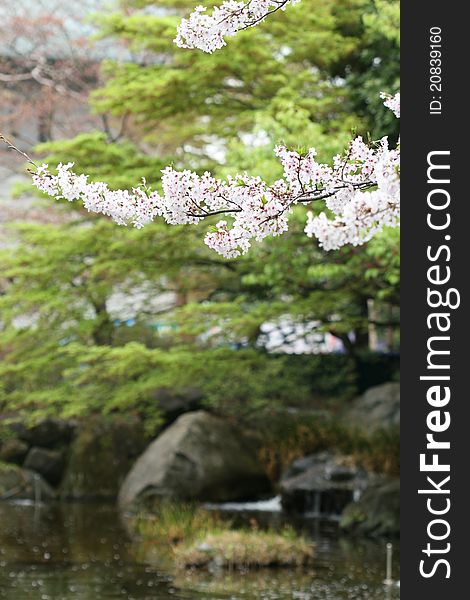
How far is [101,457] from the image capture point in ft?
76.1

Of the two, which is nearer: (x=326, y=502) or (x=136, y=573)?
(x=136, y=573)

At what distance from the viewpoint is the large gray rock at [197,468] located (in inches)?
799

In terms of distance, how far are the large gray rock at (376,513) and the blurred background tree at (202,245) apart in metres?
2.79

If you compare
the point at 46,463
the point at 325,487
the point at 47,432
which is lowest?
the point at 325,487

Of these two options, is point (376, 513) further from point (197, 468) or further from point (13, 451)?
point (13, 451)

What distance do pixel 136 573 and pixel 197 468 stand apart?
279 inches

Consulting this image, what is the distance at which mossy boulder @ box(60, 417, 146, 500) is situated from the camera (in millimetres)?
22969

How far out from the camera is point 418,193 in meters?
5.87

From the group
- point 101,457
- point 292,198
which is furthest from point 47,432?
point 292,198

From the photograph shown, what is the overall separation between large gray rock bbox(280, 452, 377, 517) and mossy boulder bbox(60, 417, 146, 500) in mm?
4238

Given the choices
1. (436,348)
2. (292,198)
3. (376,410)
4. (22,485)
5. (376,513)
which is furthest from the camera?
(22,485)

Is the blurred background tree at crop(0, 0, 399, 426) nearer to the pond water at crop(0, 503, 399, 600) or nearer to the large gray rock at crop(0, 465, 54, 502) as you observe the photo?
the large gray rock at crop(0, 465, 54, 502)

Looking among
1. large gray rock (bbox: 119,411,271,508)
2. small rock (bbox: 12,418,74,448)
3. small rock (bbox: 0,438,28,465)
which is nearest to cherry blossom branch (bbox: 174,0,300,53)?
large gray rock (bbox: 119,411,271,508)

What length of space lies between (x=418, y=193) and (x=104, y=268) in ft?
44.2
